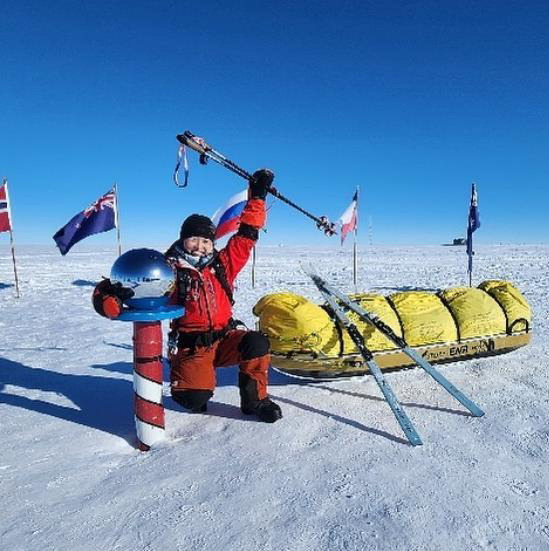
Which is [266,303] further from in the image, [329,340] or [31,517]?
[31,517]

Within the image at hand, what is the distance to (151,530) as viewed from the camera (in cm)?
201

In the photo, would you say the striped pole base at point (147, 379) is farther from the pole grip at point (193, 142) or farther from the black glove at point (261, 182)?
the pole grip at point (193, 142)

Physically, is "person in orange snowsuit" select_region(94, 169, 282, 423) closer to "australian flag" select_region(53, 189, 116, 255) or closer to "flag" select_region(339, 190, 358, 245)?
"australian flag" select_region(53, 189, 116, 255)

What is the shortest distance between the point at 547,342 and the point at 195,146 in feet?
16.9

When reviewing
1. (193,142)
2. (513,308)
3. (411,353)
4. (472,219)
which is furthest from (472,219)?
(193,142)

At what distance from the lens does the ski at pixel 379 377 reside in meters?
2.92

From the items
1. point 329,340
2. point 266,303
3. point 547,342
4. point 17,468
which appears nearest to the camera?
point 17,468

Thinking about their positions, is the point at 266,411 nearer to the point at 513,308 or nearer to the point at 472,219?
the point at 513,308

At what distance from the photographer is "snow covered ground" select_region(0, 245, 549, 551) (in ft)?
6.47

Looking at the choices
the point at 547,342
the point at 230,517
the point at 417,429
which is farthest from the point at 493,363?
the point at 230,517

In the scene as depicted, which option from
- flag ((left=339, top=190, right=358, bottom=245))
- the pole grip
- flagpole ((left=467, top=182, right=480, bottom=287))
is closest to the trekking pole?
the pole grip

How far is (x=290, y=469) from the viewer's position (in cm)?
256

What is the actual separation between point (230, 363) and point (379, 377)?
1247 mm

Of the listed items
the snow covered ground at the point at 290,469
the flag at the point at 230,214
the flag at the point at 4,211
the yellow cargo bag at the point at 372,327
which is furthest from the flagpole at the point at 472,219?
the flag at the point at 4,211
